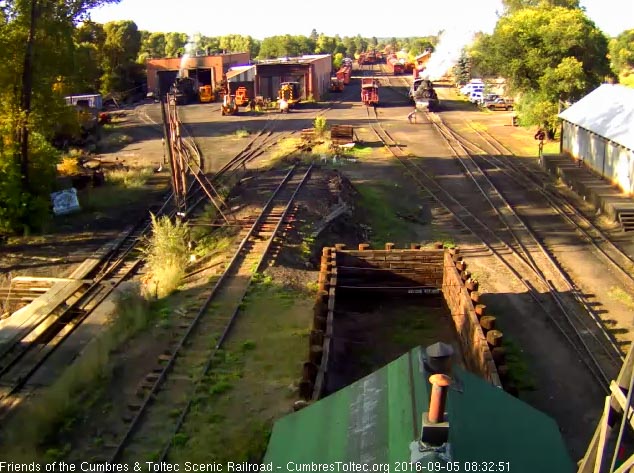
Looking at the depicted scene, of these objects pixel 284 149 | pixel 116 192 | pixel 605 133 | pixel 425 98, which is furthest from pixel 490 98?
pixel 116 192

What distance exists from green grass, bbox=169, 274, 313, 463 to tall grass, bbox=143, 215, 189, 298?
2.19m

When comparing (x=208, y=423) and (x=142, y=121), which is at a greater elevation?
(x=142, y=121)

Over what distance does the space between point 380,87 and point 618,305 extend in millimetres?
58417

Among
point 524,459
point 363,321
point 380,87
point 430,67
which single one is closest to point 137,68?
point 380,87

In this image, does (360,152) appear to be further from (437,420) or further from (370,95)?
(437,420)

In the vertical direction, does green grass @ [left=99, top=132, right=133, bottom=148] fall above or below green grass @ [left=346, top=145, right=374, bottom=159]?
above

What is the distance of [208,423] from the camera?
8.60 metres

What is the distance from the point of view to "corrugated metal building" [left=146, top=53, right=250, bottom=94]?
59375mm

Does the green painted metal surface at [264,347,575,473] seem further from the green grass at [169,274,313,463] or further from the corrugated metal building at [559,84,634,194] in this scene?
the corrugated metal building at [559,84,634,194]

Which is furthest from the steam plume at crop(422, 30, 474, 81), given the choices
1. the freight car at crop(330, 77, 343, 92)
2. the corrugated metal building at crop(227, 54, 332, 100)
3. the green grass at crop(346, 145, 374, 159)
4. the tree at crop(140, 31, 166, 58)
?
the green grass at crop(346, 145, 374, 159)

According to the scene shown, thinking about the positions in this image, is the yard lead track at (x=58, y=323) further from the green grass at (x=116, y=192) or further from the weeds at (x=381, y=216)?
the weeds at (x=381, y=216)

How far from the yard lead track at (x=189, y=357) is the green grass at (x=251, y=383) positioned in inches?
8.4

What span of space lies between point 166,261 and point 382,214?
7725 mm

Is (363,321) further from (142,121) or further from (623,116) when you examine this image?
(142,121)
